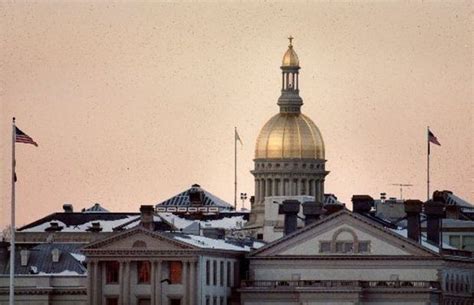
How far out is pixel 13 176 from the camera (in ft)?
634

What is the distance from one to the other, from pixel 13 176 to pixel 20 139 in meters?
4.32

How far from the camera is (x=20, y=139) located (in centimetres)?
19712
